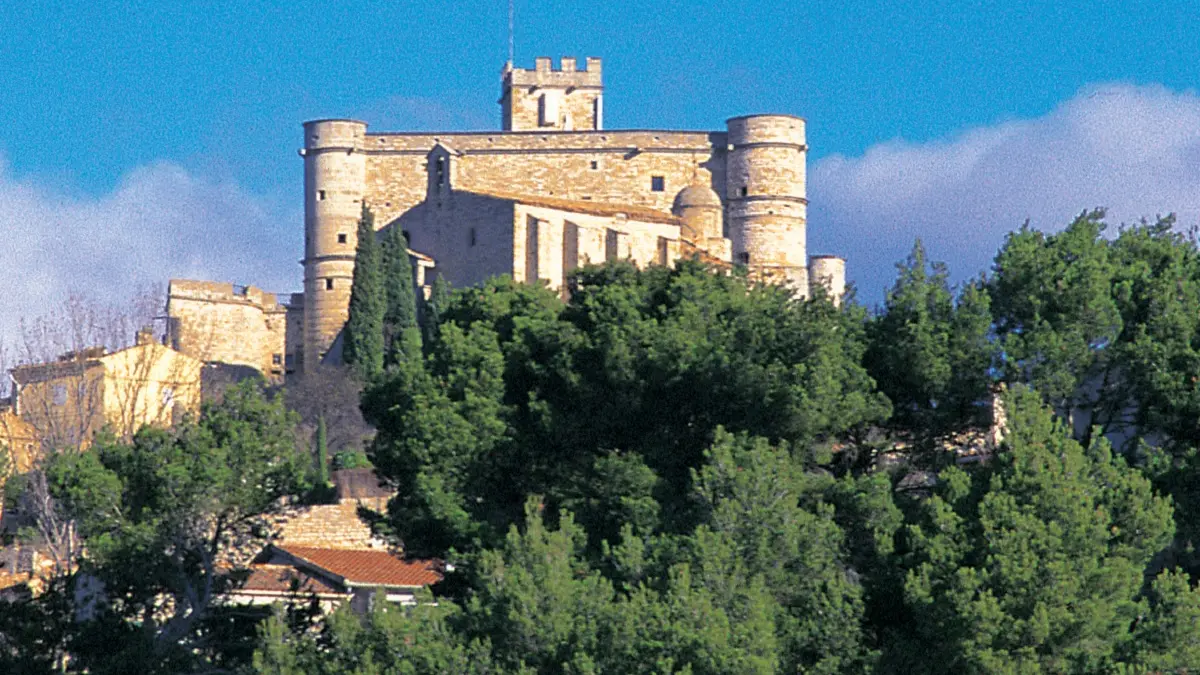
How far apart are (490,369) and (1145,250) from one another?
9658 millimetres

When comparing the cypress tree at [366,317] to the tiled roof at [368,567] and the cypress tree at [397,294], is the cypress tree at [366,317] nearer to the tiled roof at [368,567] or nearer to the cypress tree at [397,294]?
the cypress tree at [397,294]

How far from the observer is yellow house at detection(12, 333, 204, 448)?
220ft

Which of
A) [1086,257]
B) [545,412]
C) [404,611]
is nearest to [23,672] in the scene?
[404,611]

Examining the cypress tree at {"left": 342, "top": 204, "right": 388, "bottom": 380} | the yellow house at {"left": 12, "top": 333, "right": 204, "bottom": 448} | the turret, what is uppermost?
the turret

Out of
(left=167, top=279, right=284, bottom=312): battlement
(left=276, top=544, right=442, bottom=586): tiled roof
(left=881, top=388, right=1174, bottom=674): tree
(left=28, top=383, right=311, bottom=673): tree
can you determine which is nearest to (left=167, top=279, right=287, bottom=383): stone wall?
(left=167, top=279, right=284, bottom=312): battlement

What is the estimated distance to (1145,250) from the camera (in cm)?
3538

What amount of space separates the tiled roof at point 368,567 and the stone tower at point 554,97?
2008 inches

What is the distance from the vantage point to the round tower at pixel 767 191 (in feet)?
279

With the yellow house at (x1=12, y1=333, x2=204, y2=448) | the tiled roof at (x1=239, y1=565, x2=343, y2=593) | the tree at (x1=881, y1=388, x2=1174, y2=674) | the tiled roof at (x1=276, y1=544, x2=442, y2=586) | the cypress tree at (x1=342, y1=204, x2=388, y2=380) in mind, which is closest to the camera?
the tree at (x1=881, y1=388, x2=1174, y2=674)

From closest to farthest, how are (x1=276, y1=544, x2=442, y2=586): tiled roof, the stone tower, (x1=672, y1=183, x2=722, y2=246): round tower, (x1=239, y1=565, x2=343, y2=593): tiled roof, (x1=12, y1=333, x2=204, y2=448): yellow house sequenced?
(x1=239, y1=565, x2=343, y2=593): tiled roof, (x1=276, y1=544, x2=442, y2=586): tiled roof, (x1=12, y1=333, x2=204, y2=448): yellow house, (x1=672, y1=183, x2=722, y2=246): round tower, the stone tower

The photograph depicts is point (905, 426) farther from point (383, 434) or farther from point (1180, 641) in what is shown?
point (383, 434)

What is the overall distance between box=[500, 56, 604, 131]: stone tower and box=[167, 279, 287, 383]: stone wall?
1283cm

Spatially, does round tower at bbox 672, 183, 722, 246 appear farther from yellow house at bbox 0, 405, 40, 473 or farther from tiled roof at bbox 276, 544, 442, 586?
tiled roof at bbox 276, 544, 442, 586

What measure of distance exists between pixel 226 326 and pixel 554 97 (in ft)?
55.9
